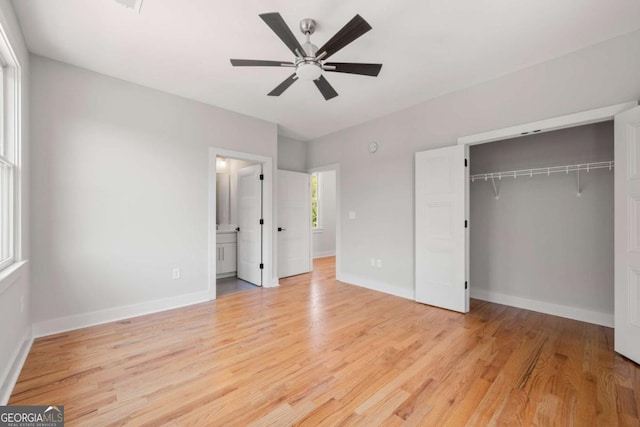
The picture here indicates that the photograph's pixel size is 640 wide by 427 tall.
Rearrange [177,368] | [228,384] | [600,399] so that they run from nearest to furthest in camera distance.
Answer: [600,399], [228,384], [177,368]

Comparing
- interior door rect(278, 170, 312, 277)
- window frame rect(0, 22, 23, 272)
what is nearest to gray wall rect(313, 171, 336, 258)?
interior door rect(278, 170, 312, 277)

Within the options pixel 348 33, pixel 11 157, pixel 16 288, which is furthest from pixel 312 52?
pixel 16 288

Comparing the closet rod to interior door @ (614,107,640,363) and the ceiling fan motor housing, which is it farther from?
the ceiling fan motor housing

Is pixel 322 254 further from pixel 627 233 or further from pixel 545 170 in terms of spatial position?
pixel 627 233

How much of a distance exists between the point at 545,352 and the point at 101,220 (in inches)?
182

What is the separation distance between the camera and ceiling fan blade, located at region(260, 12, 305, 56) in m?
1.66

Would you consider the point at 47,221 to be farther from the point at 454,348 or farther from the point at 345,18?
the point at 454,348

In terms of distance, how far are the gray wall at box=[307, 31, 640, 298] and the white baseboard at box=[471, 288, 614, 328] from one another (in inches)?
40.7

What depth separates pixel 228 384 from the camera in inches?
76.2

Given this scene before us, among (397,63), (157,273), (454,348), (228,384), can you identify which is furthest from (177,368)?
(397,63)

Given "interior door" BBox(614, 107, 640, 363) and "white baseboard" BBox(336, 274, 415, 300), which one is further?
"white baseboard" BBox(336, 274, 415, 300)

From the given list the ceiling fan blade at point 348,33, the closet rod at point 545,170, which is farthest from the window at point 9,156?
the closet rod at point 545,170

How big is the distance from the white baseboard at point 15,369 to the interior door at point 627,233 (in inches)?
180

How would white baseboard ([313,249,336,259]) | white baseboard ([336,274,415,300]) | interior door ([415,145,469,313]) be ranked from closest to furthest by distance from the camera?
1. interior door ([415,145,469,313])
2. white baseboard ([336,274,415,300])
3. white baseboard ([313,249,336,259])
